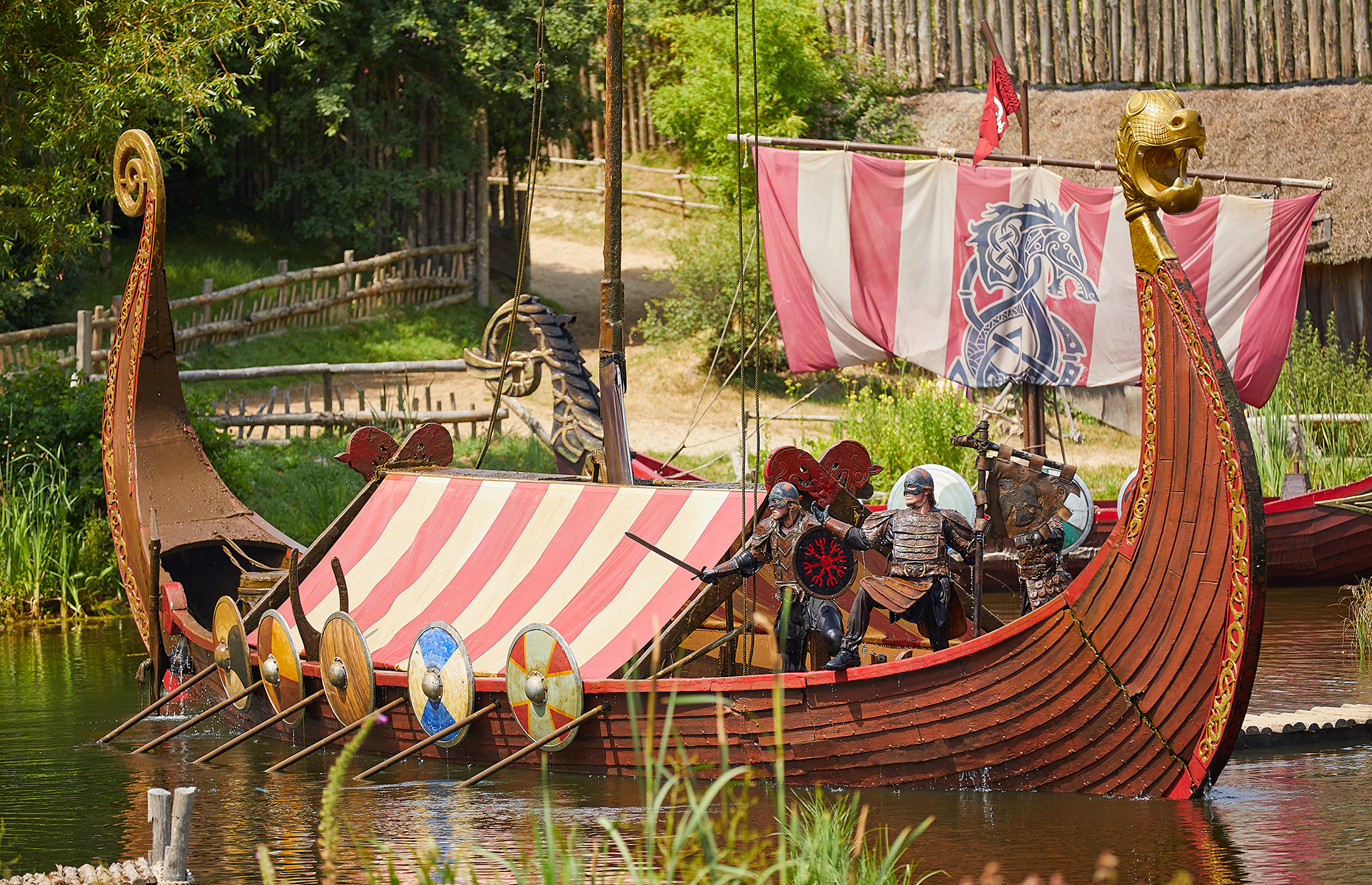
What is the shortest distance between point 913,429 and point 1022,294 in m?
1.93

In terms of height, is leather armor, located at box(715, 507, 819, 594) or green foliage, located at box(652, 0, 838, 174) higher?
green foliage, located at box(652, 0, 838, 174)

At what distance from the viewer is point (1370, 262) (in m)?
18.8

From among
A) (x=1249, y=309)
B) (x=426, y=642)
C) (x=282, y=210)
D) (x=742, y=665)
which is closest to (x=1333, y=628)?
(x=1249, y=309)

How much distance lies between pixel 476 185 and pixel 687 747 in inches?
683

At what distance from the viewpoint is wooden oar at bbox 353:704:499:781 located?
797 cm

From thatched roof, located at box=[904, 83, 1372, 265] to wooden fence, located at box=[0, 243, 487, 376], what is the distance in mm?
7371

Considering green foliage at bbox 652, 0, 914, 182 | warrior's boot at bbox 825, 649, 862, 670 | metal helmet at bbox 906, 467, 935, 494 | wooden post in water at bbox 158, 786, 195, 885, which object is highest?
green foliage at bbox 652, 0, 914, 182

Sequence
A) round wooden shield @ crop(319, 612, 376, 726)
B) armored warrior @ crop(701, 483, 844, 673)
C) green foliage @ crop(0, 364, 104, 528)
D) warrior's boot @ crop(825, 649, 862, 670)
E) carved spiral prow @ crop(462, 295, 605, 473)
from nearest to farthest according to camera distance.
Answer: warrior's boot @ crop(825, 649, 862, 670), armored warrior @ crop(701, 483, 844, 673), round wooden shield @ crop(319, 612, 376, 726), carved spiral prow @ crop(462, 295, 605, 473), green foliage @ crop(0, 364, 104, 528)

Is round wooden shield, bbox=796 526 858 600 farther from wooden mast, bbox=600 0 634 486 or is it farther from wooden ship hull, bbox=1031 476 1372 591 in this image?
wooden ship hull, bbox=1031 476 1372 591

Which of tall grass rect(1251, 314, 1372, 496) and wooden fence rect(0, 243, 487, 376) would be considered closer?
tall grass rect(1251, 314, 1372, 496)

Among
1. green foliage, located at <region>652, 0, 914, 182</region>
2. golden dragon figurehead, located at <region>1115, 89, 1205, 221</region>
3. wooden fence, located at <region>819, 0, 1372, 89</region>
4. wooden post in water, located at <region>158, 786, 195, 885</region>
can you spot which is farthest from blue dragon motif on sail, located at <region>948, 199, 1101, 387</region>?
wooden post in water, located at <region>158, 786, 195, 885</region>

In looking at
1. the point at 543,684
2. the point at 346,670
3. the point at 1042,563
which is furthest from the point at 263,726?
the point at 1042,563

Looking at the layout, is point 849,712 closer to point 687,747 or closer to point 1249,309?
point 687,747

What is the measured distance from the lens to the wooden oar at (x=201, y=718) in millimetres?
8930
